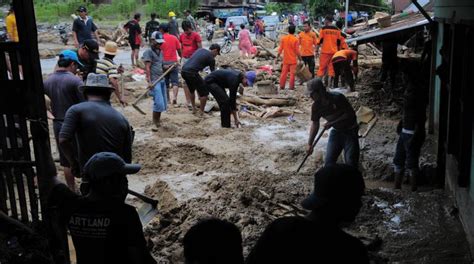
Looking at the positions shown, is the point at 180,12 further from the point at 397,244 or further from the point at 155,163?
the point at 397,244

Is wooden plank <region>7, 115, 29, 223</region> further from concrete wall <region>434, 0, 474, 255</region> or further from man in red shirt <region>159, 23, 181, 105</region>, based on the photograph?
man in red shirt <region>159, 23, 181, 105</region>

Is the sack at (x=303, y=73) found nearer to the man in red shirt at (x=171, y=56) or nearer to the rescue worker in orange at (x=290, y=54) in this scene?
the rescue worker in orange at (x=290, y=54)

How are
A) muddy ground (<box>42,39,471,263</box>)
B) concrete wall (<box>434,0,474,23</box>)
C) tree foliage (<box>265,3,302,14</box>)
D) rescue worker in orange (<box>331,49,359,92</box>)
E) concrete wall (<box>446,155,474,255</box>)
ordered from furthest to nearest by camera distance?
tree foliage (<box>265,3,302,14</box>) → rescue worker in orange (<box>331,49,359,92</box>) → concrete wall (<box>434,0,474,23</box>) → muddy ground (<box>42,39,471,263</box>) → concrete wall (<box>446,155,474,255</box>)

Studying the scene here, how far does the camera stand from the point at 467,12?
19.5 feet

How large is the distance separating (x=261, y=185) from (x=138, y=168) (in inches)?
151

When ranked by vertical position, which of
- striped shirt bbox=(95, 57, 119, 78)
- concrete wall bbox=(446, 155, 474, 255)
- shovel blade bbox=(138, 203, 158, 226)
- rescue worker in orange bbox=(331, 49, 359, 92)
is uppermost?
striped shirt bbox=(95, 57, 119, 78)

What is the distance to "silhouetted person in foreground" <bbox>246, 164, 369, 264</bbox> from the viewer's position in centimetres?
239

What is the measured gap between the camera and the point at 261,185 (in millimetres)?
7281

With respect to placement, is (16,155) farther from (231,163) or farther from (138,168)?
(231,163)

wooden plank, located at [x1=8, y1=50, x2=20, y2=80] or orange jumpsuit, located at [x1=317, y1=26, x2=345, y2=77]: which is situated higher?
wooden plank, located at [x1=8, y1=50, x2=20, y2=80]

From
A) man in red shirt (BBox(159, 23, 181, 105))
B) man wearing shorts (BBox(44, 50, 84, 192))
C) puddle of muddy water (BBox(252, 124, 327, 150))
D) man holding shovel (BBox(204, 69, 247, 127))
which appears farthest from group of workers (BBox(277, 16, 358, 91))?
man wearing shorts (BBox(44, 50, 84, 192))

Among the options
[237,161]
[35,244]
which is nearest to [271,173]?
[237,161]

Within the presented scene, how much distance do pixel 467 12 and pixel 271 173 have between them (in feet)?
11.3

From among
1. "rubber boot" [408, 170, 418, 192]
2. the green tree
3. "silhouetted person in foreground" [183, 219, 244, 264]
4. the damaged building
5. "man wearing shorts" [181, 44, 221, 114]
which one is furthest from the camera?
the green tree
